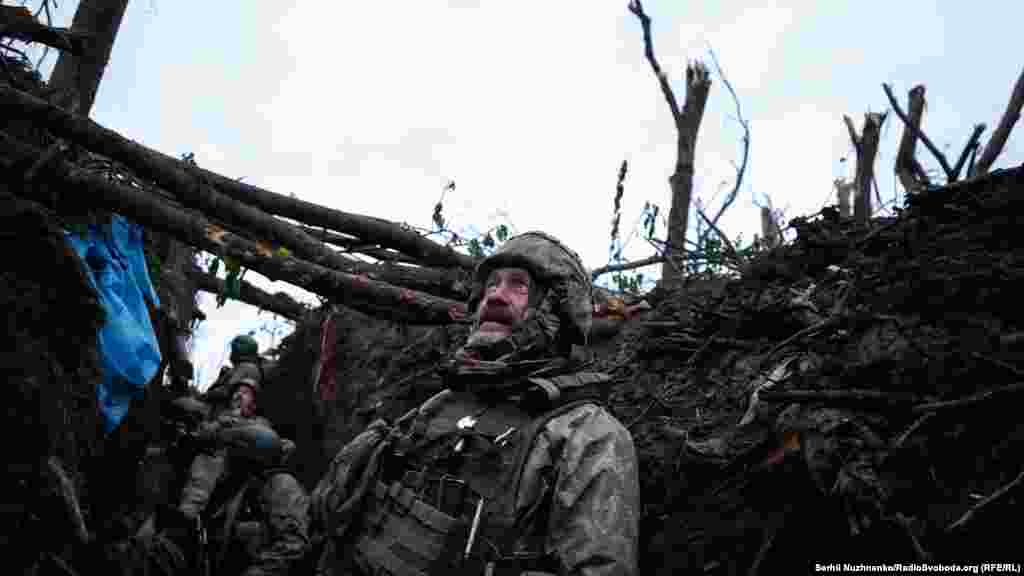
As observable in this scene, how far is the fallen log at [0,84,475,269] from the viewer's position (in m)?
5.34

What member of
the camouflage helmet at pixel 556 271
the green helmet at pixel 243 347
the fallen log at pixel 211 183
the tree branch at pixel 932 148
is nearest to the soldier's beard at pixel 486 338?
the camouflage helmet at pixel 556 271

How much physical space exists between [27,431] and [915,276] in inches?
185

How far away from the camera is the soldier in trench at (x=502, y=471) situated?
329cm

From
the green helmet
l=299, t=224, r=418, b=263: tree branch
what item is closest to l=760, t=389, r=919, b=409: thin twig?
l=299, t=224, r=418, b=263: tree branch

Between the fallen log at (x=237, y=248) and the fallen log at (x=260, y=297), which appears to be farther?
the fallen log at (x=260, y=297)

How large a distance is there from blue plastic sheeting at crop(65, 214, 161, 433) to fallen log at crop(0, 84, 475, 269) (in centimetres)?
66

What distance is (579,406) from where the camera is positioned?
370 cm

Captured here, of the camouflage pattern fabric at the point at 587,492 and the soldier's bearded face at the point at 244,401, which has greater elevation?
the soldier's bearded face at the point at 244,401

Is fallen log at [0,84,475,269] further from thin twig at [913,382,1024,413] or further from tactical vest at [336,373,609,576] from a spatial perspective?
thin twig at [913,382,1024,413]

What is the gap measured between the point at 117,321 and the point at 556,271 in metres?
3.15

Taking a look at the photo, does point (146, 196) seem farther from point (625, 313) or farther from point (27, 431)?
point (625, 313)

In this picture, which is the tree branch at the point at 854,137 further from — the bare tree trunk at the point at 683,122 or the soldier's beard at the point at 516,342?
the soldier's beard at the point at 516,342

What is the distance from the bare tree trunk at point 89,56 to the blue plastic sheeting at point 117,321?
169 centimetres

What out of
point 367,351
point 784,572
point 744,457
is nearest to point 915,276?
point 744,457
